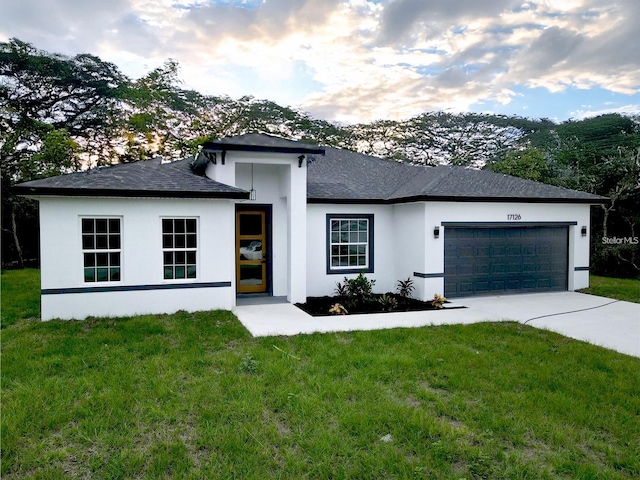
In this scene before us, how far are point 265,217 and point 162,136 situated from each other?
14.0 metres

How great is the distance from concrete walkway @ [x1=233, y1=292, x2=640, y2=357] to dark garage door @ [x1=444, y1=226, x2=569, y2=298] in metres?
0.67

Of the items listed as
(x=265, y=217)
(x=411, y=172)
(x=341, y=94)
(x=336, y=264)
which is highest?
(x=341, y=94)

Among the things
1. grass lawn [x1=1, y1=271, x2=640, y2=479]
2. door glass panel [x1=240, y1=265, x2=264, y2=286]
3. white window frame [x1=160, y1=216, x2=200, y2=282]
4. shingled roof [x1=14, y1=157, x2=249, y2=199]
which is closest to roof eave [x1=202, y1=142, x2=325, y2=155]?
shingled roof [x1=14, y1=157, x2=249, y2=199]

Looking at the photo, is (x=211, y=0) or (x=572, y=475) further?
(x=211, y=0)

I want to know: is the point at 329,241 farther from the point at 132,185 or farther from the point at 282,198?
the point at 132,185

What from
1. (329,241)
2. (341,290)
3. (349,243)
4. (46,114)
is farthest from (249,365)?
(46,114)

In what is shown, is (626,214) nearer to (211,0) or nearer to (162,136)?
(211,0)

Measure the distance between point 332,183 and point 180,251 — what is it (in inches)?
202

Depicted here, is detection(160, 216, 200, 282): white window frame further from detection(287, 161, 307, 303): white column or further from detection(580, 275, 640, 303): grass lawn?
detection(580, 275, 640, 303): grass lawn

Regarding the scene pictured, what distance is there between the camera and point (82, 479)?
3299 mm

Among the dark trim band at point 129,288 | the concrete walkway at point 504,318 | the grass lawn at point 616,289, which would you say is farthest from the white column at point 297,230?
the grass lawn at point 616,289

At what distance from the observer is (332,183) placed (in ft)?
41.0

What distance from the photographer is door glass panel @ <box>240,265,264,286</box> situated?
11320 millimetres

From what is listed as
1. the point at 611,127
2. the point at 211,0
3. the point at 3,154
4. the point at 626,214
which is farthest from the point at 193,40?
the point at 611,127
